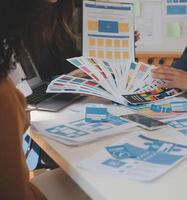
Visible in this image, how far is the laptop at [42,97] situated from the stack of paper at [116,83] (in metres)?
0.04

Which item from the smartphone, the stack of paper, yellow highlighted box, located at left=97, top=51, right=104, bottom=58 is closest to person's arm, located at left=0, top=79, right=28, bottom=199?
the smartphone

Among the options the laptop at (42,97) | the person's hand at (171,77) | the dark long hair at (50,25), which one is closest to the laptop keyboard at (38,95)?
the laptop at (42,97)

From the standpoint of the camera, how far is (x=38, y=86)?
1.38m

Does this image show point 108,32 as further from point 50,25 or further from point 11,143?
point 11,143

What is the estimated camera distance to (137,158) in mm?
819

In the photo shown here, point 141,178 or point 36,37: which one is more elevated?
point 36,37

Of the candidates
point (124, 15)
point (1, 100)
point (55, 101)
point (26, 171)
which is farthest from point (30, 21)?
point (124, 15)

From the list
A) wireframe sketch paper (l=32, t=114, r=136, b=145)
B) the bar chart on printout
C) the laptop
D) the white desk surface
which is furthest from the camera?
the bar chart on printout

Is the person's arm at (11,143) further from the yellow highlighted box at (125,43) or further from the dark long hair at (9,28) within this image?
the yellow highlighted box at (125,43)

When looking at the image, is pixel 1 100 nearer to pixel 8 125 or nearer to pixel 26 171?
pixel 8 125

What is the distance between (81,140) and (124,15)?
2.52 ft

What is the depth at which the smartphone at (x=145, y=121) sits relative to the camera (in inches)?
39.4

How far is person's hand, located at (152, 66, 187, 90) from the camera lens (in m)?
1.36

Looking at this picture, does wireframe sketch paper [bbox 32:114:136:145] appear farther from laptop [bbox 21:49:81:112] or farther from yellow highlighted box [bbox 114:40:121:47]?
yellow highlighted box [bbox 114:40:121:47]
